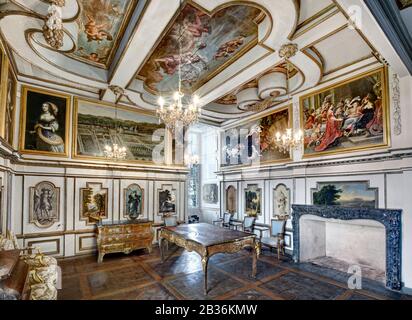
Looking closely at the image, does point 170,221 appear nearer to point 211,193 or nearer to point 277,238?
point 277,238

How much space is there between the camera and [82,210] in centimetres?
716

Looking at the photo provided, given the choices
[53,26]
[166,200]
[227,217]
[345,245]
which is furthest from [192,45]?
[227,217]

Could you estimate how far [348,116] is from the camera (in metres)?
6.03

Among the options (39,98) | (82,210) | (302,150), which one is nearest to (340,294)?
(302,150)

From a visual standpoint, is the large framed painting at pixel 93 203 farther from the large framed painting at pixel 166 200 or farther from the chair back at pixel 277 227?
the chair back at pixel 277 227

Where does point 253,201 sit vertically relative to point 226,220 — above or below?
above

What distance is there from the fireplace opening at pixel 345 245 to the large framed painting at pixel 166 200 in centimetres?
502

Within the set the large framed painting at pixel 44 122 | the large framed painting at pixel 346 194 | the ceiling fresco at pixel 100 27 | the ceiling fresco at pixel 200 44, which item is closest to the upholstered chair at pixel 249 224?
the large framed painting at pixel 346 194

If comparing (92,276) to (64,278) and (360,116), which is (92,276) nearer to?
(64,278)

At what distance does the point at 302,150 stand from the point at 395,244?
11.1ft

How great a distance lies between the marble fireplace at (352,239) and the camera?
4.94 m

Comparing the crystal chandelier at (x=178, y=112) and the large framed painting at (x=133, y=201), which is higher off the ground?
the crystal chandelier at (x=178, y=112)

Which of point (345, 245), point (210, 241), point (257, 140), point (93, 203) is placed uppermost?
point (257, 140)

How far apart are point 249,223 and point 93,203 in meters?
5.89
